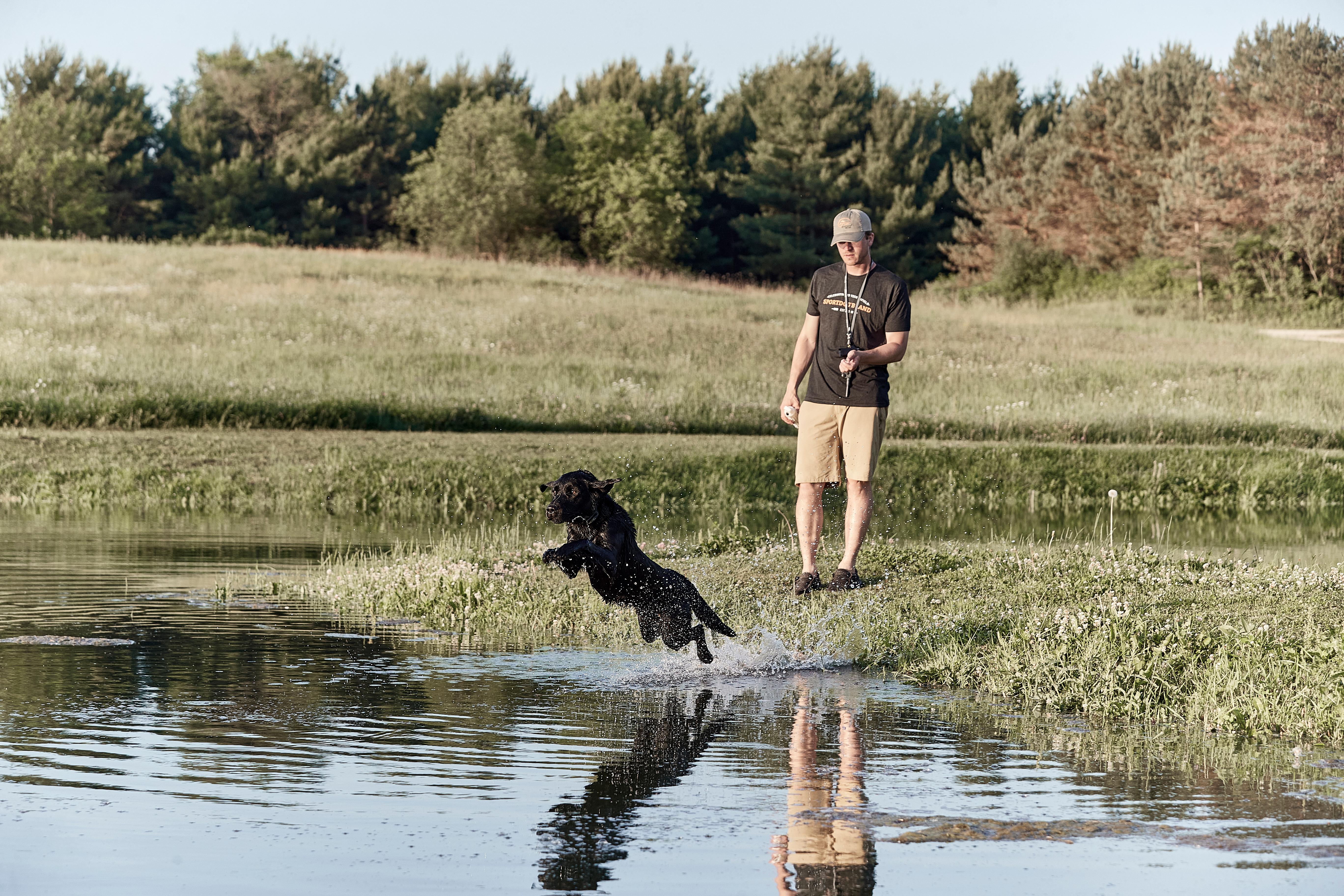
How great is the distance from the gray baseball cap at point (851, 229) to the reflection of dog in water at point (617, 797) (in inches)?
134

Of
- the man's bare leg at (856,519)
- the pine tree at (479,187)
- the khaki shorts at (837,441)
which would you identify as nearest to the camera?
the khaki shorts at (837,441)

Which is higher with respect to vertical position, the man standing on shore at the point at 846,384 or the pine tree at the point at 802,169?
the pine tree at the point at 802,169

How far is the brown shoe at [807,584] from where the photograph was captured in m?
9.95

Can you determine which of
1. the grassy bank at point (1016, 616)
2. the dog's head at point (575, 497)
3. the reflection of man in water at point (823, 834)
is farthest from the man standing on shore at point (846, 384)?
the reflection of man in water at point (823, 834)

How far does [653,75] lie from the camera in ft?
262

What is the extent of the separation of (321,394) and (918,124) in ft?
175

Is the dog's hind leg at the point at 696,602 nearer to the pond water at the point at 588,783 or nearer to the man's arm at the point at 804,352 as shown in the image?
the pond water at the point at 588,783

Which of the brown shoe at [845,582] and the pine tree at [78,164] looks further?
the pine tree at [78,164]

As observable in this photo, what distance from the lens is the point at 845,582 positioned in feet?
33.1

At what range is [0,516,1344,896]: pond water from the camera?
4801 mm

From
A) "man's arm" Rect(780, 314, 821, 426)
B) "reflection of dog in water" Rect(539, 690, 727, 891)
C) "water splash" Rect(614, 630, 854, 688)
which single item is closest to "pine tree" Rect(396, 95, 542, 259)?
"man's arm" Rect(780, 314, 821, 426)

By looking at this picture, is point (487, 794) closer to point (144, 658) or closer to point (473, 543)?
point (144, 658)

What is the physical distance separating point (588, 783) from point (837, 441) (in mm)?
4683

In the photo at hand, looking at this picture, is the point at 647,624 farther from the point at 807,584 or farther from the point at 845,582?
the point at 845,582
